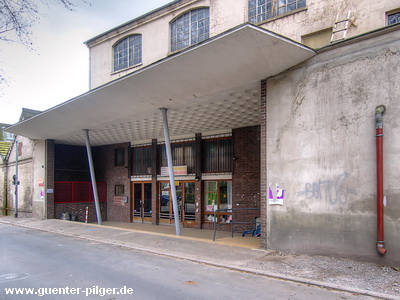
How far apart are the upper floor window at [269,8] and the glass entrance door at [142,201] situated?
1051 centimetres

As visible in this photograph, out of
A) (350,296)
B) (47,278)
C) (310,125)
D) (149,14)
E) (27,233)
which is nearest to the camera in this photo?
(350,296)

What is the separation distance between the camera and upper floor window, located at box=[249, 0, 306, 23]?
468 inches

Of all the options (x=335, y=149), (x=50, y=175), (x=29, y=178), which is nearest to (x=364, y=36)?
(x=335, y=149)

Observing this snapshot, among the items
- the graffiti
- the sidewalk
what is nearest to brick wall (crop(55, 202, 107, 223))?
the sidewalk

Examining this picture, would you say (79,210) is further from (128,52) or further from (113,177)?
(128,52)

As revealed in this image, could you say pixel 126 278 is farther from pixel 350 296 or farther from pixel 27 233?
pixel 27 233

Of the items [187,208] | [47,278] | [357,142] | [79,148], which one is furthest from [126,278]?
[79,148]

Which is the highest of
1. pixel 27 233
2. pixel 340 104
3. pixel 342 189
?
pixel 340 104

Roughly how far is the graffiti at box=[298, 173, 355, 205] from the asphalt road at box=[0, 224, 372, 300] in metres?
2.48

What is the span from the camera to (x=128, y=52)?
683 inches

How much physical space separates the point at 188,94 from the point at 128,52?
7399 millimetres

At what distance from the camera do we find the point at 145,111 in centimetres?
1344

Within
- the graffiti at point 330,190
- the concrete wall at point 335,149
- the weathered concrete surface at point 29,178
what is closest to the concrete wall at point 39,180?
the weathered concrete surface at point 29,178

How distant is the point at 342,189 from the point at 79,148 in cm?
1779
